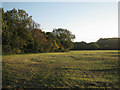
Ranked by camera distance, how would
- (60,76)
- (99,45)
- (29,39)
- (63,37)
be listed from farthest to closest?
(99,45) → (63,37) → (29,39) → (60,76)

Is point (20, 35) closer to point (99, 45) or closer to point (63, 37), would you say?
point (63, 37)

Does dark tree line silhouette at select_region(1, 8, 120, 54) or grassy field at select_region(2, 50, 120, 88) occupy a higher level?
dark tree line silhouette at select_region(1, 8, 120, 54)

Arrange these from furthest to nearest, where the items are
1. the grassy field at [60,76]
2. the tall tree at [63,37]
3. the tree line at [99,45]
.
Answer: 1. the tree line at [99,45]
2. the tall tree at [63,37]
3. the grassy field at [60,76]

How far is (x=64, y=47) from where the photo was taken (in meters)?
50.4

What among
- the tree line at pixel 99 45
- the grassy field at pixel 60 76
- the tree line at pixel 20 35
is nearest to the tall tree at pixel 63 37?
the tree line at pixel 20 35

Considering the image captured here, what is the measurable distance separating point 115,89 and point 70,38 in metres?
47.4

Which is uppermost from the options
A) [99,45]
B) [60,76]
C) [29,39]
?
[29,39]

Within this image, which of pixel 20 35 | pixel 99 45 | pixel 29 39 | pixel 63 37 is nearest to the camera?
pixel 20 35

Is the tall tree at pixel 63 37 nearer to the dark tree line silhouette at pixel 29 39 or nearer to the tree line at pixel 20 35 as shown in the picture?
the dark tree line silhouette at pixel 29 39

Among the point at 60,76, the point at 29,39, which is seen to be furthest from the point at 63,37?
the point at 60,76

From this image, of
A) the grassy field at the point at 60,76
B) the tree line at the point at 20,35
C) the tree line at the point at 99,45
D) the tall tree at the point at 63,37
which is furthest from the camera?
the tree line at the point at 99,45

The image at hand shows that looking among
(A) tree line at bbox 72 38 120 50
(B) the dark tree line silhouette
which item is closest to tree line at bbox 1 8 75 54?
(B) the dark tree line silhouette

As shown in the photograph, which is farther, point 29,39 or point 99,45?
point 99,45

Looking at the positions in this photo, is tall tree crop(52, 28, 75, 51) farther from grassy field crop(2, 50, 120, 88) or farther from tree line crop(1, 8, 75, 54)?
grassy field crop(2, 50, 120, 88)
